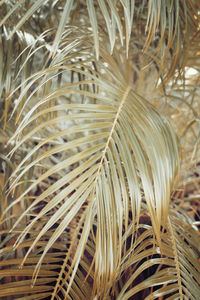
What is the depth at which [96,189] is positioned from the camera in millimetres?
474

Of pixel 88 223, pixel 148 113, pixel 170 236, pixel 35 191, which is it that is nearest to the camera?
pixel 88 223

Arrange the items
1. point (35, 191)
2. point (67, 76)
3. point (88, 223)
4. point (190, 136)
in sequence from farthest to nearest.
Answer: point (190, 136) < point (67, 76) < point (35, 191) < point (88, 223)

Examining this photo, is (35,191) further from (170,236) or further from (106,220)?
(106,220)

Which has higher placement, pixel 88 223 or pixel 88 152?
pixel 88 152

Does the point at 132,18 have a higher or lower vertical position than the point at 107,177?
higher

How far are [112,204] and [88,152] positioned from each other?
91 mm

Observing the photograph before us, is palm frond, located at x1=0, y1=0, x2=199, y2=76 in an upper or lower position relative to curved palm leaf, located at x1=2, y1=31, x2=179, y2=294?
upper

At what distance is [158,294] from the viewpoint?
0.58m

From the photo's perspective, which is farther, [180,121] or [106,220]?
[180,121]

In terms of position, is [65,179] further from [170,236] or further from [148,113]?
[170,236]

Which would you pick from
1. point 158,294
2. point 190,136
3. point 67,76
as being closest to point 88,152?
point 158,294

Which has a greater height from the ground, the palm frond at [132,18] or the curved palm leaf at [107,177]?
the palm frond at [132,18]

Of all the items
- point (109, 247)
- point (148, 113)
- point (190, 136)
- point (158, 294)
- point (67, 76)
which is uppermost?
point (67, 76)

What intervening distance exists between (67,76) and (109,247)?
1.28 m
